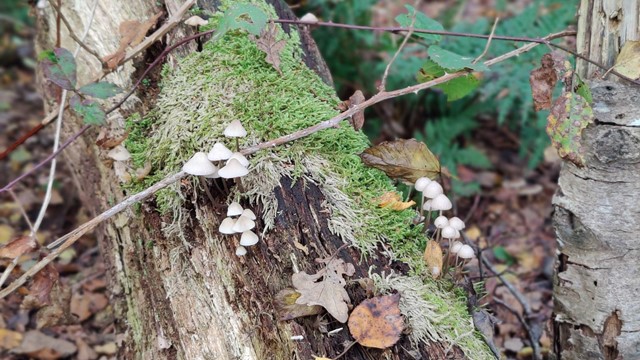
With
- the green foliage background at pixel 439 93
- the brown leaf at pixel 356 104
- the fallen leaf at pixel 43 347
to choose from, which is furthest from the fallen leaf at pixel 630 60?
the fallen leaf at pixel 43 347

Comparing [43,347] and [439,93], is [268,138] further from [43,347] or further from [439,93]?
[439,93]

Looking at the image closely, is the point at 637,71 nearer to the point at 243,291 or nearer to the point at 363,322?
the point at 363,322

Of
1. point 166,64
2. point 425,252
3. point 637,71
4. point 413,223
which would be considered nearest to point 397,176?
point 413,223

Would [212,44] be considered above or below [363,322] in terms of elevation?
above

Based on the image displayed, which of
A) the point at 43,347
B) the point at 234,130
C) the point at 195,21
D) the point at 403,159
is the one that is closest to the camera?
the point at 234,130

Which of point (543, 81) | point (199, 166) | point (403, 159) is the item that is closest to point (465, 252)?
point (403, 159)

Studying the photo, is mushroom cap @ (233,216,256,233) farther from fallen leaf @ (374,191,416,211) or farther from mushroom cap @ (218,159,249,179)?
fallen leaf @ (374,191,416,211)

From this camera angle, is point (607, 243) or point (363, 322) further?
point (607, 243)
